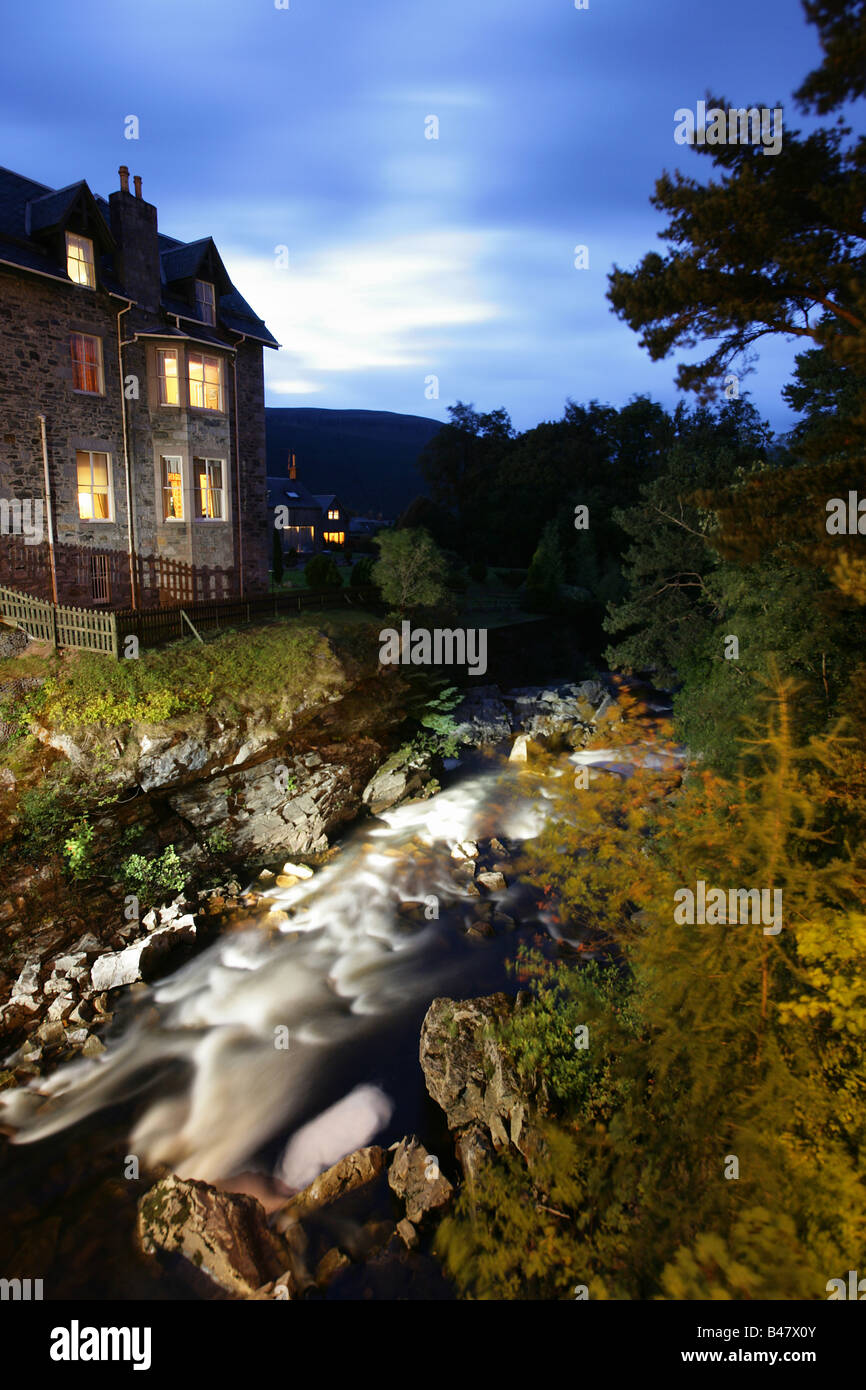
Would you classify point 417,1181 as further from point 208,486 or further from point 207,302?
point 207,302

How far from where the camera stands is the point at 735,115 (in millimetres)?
9906

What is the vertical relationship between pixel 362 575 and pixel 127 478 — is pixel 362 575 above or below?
below

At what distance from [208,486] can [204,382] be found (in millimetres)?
3416

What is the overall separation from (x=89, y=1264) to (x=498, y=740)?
69.9 feet

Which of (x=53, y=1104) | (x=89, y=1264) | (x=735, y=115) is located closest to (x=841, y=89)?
(x=735, y=115)

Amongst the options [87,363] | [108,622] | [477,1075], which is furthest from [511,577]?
[477,1075]

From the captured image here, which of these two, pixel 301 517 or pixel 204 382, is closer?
pixel 204 382

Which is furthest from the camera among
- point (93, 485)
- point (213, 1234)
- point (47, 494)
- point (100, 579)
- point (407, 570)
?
point (407, 570)

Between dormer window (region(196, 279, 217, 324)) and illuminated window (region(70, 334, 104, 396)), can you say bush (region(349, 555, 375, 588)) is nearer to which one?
dormer window (region(196, 279, 217, 324))

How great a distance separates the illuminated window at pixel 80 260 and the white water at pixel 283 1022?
61.6 feet

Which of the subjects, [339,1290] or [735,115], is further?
[735,115]

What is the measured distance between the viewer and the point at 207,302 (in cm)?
2445

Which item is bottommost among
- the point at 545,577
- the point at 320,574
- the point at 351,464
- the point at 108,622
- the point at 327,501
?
the point at 108,622
